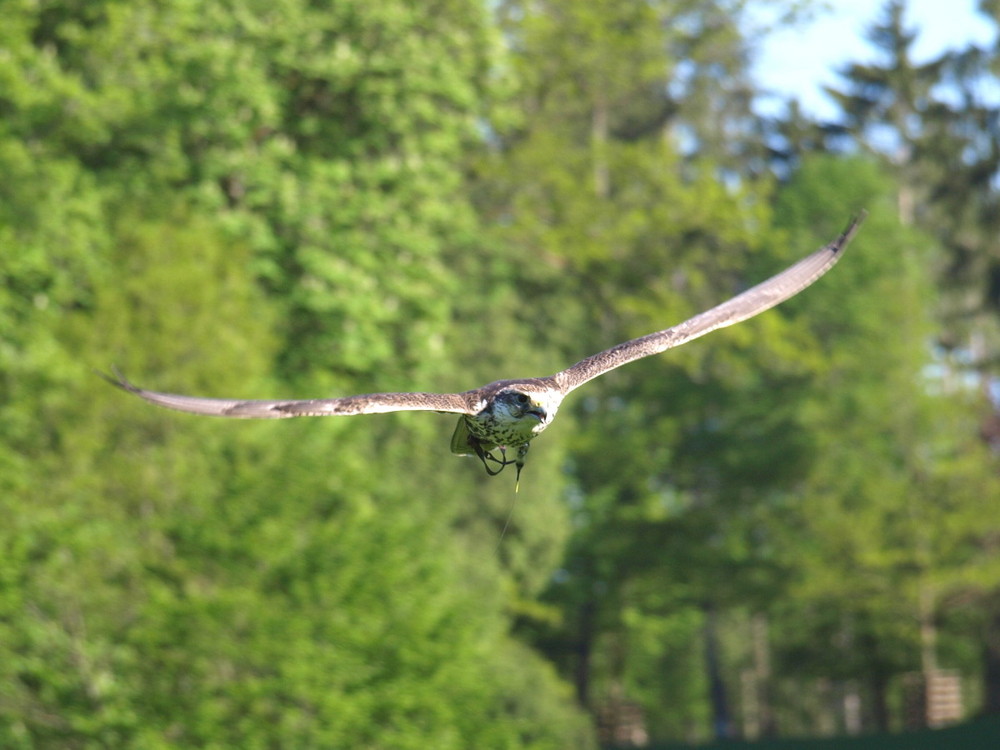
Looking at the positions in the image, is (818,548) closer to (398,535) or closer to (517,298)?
(517,298)

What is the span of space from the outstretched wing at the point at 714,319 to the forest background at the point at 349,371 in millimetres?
9162

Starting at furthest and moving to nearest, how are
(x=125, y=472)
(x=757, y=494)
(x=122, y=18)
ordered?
(x=757, y=494) < (x=122, y=18) < (x=125, y=472)

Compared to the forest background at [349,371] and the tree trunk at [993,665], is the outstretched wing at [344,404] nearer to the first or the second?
the forest background at [349,371]

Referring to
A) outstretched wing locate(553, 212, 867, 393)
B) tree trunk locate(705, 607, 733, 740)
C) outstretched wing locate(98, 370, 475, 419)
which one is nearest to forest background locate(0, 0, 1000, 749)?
outstretched wing locate(553, 212, 867, 393)

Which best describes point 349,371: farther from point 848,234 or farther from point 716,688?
point 716,688

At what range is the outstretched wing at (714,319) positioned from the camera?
8461 millimetres

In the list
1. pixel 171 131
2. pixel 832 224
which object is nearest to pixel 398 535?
pixel 171 131

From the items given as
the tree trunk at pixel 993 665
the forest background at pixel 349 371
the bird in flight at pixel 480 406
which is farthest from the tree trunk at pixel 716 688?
the bird in flight at pixel 480 406

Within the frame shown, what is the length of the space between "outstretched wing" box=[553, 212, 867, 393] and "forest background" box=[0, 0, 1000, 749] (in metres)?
9.16

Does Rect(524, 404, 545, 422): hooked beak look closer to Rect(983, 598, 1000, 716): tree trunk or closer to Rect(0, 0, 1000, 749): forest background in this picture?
Rect(0, 0, 1000, 749): forest background

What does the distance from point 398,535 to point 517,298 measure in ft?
54.6

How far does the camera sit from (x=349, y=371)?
21.3m

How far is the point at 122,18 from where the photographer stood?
787 inches

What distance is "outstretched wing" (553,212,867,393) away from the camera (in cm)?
846
